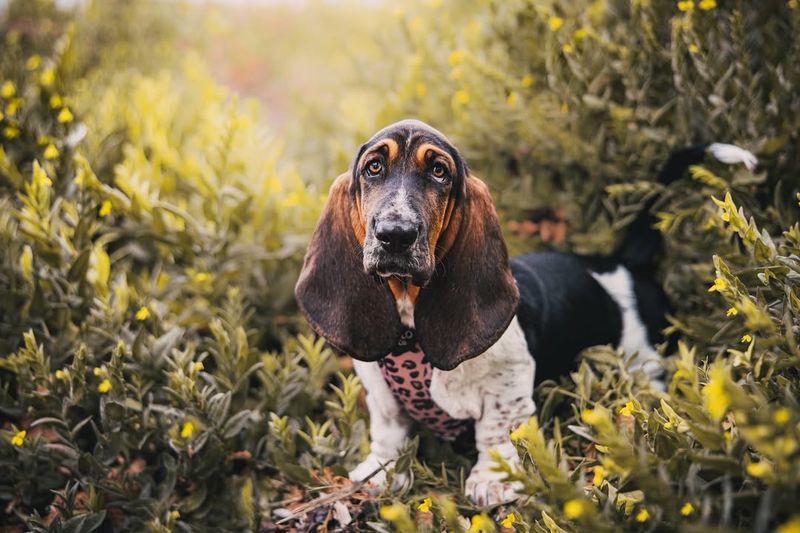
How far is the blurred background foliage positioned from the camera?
1.84 metres

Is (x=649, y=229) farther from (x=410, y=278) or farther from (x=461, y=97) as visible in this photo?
(x=410, y=278)

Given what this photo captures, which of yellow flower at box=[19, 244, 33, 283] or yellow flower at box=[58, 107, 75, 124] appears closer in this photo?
yellow flower at box=[19, 244, 33, 283]

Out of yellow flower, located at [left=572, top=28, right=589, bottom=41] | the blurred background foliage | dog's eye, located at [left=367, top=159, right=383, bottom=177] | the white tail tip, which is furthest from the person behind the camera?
yellow flower, located at [left=572, top=28, right=589, bottom=41]

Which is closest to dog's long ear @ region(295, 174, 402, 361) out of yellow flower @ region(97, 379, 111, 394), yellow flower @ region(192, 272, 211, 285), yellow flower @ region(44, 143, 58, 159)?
yellow flower @ region(97, 379, 111, 394)

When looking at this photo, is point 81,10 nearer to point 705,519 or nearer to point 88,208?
point 88,208

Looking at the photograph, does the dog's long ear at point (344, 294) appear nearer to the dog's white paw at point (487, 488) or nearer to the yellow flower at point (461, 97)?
the dog's white paw at point (487, 488)

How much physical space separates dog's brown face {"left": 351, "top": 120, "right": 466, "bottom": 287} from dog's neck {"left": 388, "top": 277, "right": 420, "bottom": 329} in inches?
5.9

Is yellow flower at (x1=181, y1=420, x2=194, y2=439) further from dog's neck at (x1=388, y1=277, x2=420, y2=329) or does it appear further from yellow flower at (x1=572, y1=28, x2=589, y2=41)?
yellow flower at (x1=572, y1=28, x2=589, y2=41)

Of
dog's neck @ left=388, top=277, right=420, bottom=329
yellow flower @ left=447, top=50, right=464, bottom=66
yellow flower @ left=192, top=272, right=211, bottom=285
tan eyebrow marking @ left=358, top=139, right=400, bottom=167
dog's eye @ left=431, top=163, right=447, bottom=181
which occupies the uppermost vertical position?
yellow flower @ left=447, top=50, right=464, bottom=66

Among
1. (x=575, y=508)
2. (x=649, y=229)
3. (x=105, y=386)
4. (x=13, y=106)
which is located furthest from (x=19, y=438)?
(x=649, y=229)

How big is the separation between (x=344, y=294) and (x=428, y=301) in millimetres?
301

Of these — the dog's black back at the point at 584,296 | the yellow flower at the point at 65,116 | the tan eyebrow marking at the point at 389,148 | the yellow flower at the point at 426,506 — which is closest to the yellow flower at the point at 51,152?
the yellow flower at the point at 65,116

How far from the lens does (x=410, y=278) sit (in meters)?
2.14

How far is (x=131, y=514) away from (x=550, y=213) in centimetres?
263
